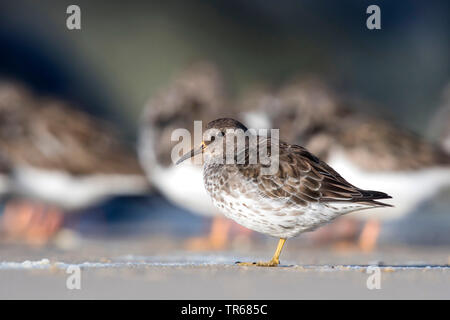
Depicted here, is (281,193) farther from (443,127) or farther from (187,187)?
(443,127)

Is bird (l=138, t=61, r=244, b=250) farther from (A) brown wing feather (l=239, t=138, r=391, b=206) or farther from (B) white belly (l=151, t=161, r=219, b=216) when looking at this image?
(A) brown wing feather (l=239, t=138, r=391, b=206)

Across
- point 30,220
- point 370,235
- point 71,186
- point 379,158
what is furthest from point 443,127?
point 30,220

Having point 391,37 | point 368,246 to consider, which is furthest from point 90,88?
point 368,246

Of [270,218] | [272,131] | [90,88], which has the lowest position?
[270,218]

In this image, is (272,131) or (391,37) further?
(391,37)

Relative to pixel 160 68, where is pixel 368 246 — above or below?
below

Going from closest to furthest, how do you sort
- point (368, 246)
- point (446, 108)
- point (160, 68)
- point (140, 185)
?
point (368, 246), point (140, 185), point (446, 108), point (160, 68)

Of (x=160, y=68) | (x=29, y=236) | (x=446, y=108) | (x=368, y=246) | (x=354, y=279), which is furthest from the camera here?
(x=160, y=68)

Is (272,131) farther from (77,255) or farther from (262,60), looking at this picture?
(262,60)
